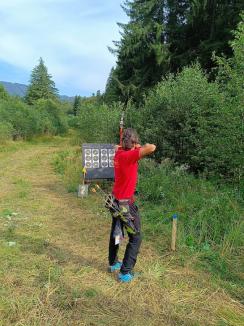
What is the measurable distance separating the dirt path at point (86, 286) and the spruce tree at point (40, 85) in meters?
59.3

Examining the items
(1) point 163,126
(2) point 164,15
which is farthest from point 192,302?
(2) point 164,15

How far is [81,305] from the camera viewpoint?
4074mm

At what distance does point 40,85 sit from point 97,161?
196 feet

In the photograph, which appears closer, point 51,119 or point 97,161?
point 97,161

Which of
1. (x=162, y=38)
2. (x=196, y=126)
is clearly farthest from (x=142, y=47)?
(x=196, y=126)

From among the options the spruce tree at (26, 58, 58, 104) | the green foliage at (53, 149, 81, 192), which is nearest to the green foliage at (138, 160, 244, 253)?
the green foliage at (53, 149, 81, 192)

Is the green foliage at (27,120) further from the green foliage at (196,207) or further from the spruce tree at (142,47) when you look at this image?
the green foliage at (196,207)

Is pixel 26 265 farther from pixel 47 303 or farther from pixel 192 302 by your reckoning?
pixel 192 302

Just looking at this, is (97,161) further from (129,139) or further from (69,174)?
(129,139)

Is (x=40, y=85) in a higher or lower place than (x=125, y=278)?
higher

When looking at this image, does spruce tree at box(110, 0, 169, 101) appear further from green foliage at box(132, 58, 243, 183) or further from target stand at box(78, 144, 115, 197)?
target stand at box(78, 144, 115, 197)

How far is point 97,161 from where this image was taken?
10.7 meters

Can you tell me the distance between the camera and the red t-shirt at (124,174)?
4.56 meters

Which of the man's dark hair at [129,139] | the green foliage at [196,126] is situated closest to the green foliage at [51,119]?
the green foliage at [196,126]
